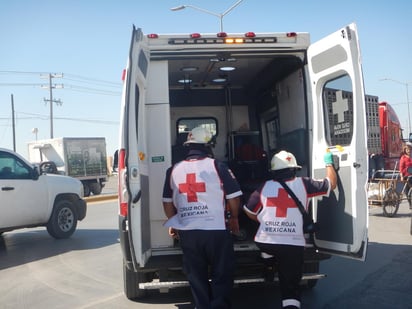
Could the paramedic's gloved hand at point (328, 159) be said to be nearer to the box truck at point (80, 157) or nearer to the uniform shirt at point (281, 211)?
the uniform shirt at point (281, 211)

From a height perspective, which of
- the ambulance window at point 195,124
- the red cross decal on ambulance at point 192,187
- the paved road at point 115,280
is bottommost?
the paved road at point 115,280

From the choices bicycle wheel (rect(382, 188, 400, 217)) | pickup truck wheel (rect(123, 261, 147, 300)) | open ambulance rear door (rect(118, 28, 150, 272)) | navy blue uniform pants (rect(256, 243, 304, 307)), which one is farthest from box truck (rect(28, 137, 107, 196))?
navy blue uniform pants (rect(256, 243, 304, 307))

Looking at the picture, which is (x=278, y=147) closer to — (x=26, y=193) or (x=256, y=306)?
(x=256, y=306)

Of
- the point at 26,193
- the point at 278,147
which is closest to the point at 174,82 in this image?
the point at 278,147

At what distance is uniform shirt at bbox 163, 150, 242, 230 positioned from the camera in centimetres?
423

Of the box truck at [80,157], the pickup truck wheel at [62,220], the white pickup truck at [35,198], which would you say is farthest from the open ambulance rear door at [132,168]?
A: the box truck at [80,157]

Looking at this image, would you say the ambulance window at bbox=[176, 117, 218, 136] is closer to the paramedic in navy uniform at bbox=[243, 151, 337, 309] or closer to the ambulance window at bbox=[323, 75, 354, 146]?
the ambulance window at bbox=[323, 75, 354, 146]

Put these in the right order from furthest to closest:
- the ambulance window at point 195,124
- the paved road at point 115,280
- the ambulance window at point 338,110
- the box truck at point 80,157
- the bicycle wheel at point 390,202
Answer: the box truck at point 80,157 < the bicycle wheel at point 390,202 < the ambulance window at point 195,124 < the paved road at point 115,280 < the ambulance window at point 338,110

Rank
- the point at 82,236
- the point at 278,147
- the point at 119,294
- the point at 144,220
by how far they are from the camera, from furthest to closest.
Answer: the point at 82,236
the point at 278,147
the point at 119,294
the point at 144,220

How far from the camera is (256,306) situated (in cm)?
524

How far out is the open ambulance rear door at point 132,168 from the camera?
4.23m

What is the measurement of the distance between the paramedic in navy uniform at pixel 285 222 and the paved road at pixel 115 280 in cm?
108

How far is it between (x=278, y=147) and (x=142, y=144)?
349 centimetres

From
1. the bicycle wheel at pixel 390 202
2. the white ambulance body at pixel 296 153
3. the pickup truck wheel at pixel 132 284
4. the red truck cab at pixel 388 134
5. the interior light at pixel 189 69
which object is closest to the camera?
the white ambulance body at pixel 296 153
